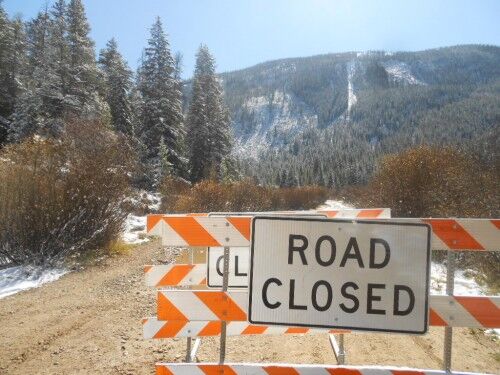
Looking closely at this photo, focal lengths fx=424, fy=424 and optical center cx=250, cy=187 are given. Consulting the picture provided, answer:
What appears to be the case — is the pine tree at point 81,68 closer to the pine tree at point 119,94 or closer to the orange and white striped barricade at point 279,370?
the pine tree at point 119,94

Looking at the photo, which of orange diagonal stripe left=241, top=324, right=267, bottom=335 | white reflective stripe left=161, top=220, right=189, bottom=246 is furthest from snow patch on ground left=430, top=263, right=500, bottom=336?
white reflective stripe left=161, top=220, right=189, bottom=246

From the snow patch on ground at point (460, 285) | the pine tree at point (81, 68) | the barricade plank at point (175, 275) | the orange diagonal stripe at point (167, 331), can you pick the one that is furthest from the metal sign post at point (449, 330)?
the pine tree at point (81, 68)

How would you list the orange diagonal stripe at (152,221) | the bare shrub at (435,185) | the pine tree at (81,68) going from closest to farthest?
1. the orange diagonal stripe at (152,221)
2. the bare shrub at (435,185)
3. the pine tree at (81,68)

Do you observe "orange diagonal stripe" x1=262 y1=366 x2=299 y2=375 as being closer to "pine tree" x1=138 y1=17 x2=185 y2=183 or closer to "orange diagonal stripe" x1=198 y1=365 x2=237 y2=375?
"orange diagonal stripe" x1=198 y1=365 x2=237 y2=375

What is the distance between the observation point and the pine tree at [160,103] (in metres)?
36.7

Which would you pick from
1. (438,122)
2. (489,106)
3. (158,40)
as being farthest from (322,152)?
(158,40)

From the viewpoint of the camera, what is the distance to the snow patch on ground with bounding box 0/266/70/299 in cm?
784

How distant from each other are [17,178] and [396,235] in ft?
30.0

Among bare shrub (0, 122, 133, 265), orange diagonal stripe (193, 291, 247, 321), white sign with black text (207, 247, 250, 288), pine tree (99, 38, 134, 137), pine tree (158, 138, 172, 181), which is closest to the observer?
orange diagonal stripe (193, 291, 247, 321)

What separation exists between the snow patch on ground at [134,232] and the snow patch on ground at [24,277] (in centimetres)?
422

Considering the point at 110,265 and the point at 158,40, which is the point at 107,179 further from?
the point at 158,40

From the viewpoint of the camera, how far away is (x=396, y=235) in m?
2.80

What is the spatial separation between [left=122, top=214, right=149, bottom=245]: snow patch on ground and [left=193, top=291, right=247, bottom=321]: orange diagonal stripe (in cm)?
1059

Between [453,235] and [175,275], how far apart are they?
2652 millimetres
